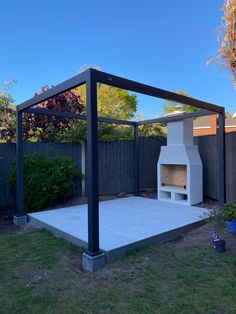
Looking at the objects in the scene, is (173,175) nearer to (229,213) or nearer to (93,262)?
(229,213)

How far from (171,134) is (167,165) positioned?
0.92 m

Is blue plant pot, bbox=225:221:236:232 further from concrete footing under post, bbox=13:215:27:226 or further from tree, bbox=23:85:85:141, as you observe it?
tree, bbox=23:85:85:141

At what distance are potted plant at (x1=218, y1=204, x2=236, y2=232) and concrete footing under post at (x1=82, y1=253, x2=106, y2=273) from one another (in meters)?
1.97

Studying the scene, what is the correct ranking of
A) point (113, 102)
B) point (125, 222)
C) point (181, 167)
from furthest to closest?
1. point (113, 102)
2. point (181, 167)
3. point (125, 222)

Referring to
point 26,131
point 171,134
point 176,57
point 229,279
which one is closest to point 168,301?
point 229,279

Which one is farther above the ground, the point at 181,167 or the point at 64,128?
the point at 64,128

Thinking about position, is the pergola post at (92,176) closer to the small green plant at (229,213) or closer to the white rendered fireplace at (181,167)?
the small green plant at (229,213)

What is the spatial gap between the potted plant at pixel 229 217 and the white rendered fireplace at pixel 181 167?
2.17 meters

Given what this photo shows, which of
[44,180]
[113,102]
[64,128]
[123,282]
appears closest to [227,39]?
[123,282]

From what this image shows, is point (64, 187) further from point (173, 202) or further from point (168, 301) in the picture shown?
point (168, 301)

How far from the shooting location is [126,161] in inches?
319

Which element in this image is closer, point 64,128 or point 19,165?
point 19,165

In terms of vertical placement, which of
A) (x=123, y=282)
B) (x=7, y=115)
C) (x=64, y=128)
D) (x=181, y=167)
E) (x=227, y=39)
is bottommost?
(x=123, y=282)

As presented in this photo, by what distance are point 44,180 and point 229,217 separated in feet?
12.9
